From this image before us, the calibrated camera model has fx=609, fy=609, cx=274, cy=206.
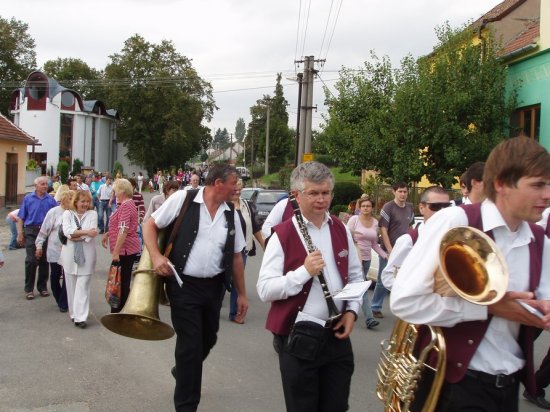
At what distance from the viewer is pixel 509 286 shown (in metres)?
2.47

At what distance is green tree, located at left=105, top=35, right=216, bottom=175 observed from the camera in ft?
195

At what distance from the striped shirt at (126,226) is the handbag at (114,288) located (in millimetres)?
351

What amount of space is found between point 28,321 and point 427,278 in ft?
21.7

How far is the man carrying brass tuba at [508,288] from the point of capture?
95.6 inches

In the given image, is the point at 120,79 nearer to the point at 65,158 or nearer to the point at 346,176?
the point at 65,158

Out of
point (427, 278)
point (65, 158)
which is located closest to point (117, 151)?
point (65, 158)

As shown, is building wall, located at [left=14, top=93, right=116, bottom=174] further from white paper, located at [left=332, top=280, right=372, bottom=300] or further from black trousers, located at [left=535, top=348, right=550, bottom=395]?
white paper, located at [left=332, top=280, right=372, bottom=300]

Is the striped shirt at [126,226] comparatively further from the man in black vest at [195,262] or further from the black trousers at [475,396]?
the black trousers at [475,396]

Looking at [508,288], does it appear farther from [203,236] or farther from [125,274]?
[125,274]

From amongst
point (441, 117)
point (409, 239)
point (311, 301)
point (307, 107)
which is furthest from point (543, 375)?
point (307, 107)

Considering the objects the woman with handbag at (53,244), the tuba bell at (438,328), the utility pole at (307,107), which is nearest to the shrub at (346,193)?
the utility pole at (307,107)

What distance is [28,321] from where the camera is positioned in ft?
25.3

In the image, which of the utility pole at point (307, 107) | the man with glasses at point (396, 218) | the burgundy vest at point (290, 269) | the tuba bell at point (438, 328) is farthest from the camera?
the utility pole at point (307, 107)

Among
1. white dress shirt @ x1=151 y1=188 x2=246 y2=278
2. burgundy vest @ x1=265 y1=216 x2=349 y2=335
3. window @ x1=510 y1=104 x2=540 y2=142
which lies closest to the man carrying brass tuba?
burgundy vest @ x1=265 y1=216 x2=349 y2=335
